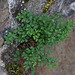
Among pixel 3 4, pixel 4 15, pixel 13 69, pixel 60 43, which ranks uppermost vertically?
pixel 3 4

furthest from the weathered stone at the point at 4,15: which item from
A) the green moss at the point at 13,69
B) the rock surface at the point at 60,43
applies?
the green moss at the point at 13,69

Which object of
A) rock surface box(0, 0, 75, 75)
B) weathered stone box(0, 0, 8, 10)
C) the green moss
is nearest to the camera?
weathered stone box(0, 0, 8, 10)

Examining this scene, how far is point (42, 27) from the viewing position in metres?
1.89

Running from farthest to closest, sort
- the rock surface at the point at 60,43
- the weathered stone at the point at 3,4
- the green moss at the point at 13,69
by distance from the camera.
Result: 1. the green moss at the point at 13,69
2. the rock surface at the point at 60,43
3. the weathered stone at the point at 3,4

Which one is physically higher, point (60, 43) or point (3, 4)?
point (3, 4)

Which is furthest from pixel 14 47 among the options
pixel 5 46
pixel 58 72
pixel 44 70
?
pixel 58 72

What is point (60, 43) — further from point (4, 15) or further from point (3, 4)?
point (3, 4)

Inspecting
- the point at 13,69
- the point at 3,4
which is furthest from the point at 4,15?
the point at 13,69

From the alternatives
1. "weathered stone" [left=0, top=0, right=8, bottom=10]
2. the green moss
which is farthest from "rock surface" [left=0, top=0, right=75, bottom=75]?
the green moss

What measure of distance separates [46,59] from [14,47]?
0.75 meters

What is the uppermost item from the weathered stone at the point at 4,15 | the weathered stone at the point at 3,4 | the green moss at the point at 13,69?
the weathered stone at the point at 3,4

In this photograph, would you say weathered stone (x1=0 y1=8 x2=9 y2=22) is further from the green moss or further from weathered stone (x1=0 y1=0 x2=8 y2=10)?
the green moss

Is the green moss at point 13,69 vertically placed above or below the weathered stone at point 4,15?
below

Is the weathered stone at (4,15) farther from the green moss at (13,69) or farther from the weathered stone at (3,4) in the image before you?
the green moss at (13,69)
